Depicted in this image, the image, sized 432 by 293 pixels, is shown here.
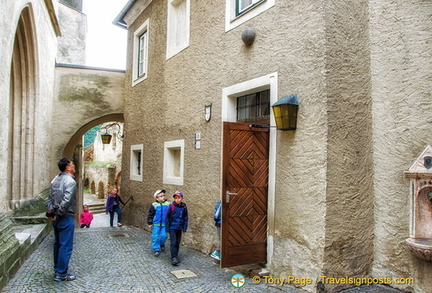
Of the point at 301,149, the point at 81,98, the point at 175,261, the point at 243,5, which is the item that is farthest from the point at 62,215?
the point at 81,98

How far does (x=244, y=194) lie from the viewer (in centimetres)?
490

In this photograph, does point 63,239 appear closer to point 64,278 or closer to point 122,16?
point 64,278

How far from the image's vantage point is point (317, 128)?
14.0ft

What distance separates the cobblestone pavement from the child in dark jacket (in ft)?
0.83

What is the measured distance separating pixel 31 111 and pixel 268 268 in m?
6.42

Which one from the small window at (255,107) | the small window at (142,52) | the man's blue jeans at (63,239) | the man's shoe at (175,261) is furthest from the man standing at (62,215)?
the small window at (142,52)

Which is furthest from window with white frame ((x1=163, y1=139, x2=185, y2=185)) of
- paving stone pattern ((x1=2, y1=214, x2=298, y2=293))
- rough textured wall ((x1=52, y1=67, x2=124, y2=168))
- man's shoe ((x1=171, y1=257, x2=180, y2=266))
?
rough textured wall ((x1=52, y1=67, x2=124, y2=168))

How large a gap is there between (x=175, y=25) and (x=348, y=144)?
5.41 m

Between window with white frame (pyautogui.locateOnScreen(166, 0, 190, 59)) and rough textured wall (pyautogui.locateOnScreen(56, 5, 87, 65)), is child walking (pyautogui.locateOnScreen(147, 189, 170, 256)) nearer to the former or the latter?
window with white frame (pyautogui.locateOnScreen(166, 0, 190, 59))

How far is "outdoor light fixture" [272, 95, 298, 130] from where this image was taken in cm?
449

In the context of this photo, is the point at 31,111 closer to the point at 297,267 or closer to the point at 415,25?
the point at 297,267

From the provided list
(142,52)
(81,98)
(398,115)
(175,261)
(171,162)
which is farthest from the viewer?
(81,98)

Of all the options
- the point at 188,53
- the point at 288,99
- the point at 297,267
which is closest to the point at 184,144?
the point at 188,53

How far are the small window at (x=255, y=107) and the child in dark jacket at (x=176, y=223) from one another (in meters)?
1.70
